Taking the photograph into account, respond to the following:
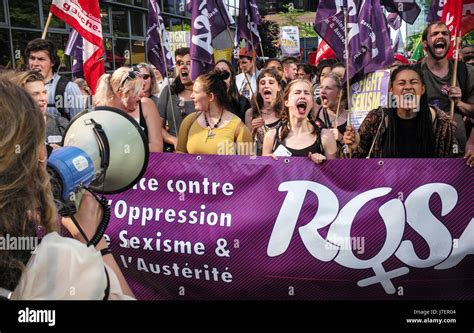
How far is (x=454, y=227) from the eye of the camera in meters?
3.39

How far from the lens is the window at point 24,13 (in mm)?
14425

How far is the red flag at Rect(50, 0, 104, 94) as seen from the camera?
5695 millimetres

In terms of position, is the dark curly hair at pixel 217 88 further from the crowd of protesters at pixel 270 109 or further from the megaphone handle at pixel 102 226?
the megaphone handle at pixel 102 226

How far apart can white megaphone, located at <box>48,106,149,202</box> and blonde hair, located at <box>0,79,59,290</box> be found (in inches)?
12.6

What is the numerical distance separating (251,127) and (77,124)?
160 inches

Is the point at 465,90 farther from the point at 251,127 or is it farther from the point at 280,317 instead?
the point at 280,317

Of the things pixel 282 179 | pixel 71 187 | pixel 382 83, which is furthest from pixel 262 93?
pixel 71 187

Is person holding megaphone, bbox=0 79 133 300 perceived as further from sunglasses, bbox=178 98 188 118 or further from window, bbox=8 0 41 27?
window, bbox=8 0 41 27

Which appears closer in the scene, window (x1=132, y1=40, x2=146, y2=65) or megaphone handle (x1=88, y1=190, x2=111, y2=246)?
megaphone handle (x1=88, y1=190, x2=111, y2=246)

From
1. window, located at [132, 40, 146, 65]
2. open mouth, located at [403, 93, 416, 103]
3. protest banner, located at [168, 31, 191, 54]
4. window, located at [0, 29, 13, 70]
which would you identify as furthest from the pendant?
window, located at [132, 40, 146, 65]

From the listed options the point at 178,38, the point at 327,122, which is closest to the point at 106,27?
the point at 178,38

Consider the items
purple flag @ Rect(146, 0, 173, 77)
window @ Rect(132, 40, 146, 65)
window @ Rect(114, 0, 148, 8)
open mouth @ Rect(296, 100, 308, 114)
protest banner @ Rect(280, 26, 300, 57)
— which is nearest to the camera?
open mouth @ Rect(296, 100, 308, 114)

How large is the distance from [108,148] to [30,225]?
55cm

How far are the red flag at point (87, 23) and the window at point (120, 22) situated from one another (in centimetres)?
1400
